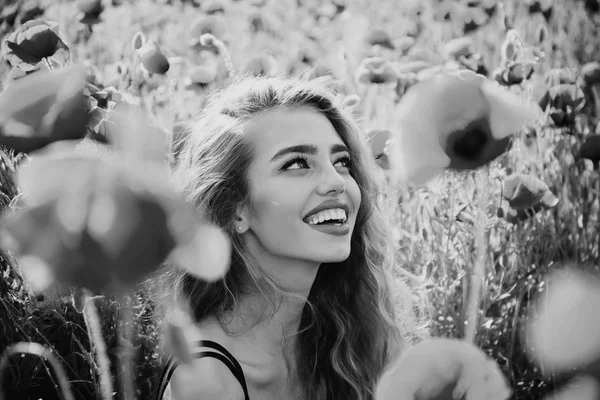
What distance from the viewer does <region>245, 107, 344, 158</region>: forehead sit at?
59.7 inches

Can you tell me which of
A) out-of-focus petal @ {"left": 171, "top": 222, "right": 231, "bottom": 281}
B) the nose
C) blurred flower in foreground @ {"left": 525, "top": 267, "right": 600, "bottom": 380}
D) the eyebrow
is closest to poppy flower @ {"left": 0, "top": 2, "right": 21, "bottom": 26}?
the eyebrow

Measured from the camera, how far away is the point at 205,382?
4.13 feet

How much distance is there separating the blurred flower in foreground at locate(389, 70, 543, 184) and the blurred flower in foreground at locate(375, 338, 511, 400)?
0.28 meters

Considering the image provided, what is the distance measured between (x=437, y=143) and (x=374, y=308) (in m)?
0.95

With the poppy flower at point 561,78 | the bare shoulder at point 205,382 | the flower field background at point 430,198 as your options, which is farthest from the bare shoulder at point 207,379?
the poppy flower at point 561,78

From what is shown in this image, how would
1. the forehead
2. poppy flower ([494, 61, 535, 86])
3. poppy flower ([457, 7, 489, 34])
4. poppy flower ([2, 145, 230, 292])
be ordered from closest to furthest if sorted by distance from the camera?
1. poppy flower ([2, 145, 230, 292])
2. the forehead
3. poppy flower ([494, 61, 535, 86])
4. poppy flower ([457, 7, 489, 34])

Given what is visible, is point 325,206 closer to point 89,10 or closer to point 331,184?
point 331,184

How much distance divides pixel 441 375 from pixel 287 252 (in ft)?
2.57

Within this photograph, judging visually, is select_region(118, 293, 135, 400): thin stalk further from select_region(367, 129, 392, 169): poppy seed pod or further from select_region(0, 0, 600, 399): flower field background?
select_region(367, 129, 392, 169): poppy seed pod

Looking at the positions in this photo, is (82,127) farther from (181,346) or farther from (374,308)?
(374,308)

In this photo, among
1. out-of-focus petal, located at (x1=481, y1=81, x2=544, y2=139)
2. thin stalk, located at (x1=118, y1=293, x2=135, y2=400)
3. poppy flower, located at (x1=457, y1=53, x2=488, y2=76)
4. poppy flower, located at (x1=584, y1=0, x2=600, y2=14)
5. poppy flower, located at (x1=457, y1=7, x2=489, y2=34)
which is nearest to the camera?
thin stalk, located at (x1=118, y1=293, x2=135, y2=400)

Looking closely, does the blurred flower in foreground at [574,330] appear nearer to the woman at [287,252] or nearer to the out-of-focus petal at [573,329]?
the out-of-focus petal at [573,329]

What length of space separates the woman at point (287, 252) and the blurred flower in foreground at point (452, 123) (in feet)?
1.59

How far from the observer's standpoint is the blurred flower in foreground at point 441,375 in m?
0.66
